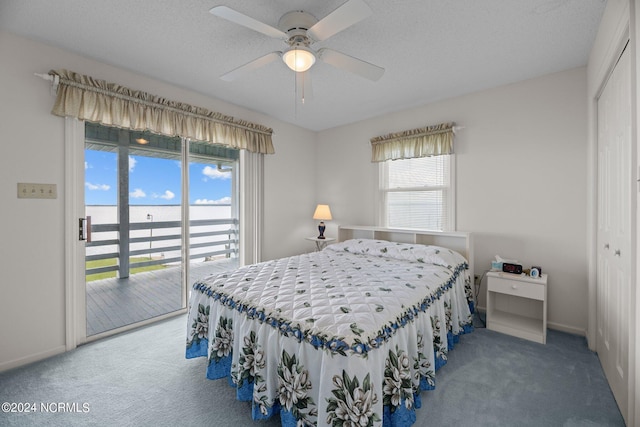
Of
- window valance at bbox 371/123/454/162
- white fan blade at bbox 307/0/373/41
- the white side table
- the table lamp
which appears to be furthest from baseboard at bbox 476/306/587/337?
white fan blade at bbox 307/0/373/41

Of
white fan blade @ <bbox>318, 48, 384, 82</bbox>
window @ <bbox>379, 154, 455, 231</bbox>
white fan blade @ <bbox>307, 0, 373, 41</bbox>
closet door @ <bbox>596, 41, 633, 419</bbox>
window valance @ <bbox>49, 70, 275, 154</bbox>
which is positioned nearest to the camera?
white fan blade @ <bbox>307, 0, 373, 41</bbox>

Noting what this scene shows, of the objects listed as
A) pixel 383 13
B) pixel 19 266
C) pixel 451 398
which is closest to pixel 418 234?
pixel 451 398

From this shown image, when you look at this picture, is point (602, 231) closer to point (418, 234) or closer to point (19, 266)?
point (418, 234)

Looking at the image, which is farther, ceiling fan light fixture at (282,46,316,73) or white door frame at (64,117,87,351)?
white door frame at (64,117,87,351)

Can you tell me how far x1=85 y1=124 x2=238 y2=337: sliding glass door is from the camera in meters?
2.56

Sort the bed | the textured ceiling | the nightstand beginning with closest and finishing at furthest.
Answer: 1. the bed
2. the textured ceiling
3. the nightstand

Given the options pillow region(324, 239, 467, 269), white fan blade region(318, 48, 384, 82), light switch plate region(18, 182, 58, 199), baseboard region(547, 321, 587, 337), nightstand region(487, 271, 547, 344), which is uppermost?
white fan blade region(318, 48, 384, 82)

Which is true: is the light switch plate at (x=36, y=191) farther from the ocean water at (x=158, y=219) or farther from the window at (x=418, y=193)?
the window at (x=418, y=193)

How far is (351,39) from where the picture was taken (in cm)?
209

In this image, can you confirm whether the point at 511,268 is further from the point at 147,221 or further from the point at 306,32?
the point at 147,221

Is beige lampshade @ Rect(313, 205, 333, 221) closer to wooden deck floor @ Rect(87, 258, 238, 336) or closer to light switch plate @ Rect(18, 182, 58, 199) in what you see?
wooden deck floor @ Rect(87, 258, 238, 336)

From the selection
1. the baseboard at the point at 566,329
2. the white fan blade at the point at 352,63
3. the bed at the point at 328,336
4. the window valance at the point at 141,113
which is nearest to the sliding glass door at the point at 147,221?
the window valance at the point at 141,113

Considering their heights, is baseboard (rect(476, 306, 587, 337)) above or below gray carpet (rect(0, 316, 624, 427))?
above

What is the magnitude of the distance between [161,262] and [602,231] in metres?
4.03
